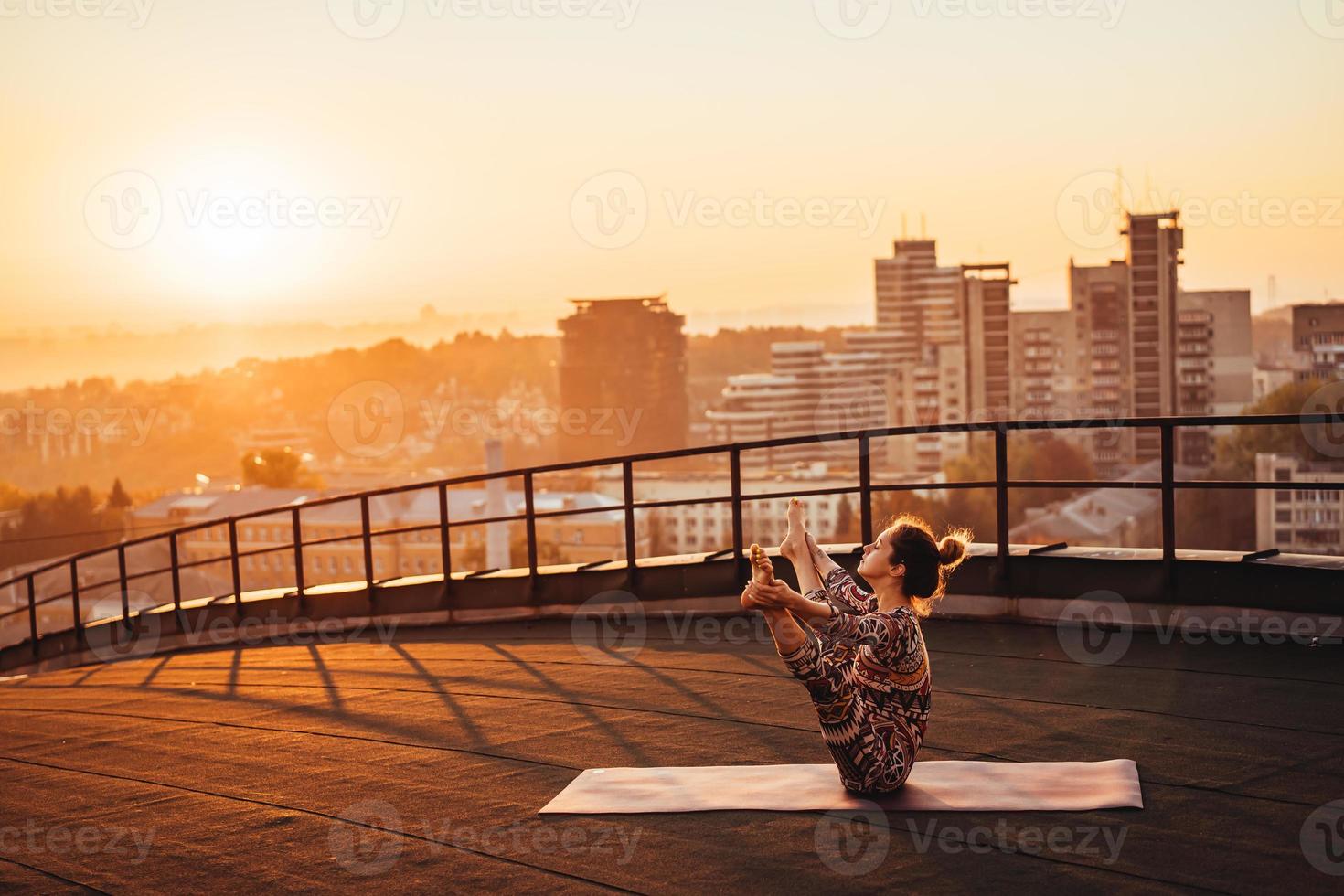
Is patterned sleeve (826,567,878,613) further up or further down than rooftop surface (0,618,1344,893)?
further up

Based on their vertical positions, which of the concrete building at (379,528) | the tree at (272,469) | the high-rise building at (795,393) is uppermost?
the high-rise building at (795,393)

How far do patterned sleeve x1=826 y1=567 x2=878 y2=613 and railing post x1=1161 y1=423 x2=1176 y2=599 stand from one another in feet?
9.82

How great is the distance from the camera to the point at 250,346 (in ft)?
479

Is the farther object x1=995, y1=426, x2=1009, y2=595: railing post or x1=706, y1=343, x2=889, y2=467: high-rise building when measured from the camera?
x1=706, y1=343, x2=889, y2=467: high-rise building

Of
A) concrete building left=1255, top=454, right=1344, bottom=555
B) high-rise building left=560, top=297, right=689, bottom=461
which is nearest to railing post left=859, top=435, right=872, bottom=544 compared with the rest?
concrete building left=1255, top=454, right=1344, bottom=555

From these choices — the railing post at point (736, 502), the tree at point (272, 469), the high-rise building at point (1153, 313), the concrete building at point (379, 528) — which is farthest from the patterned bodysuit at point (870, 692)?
the tree at point (272, 469)

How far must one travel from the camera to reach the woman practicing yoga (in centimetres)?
455

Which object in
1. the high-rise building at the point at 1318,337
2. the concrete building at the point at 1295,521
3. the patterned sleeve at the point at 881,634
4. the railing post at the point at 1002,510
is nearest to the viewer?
the patterned sleeve at the point at 881,634

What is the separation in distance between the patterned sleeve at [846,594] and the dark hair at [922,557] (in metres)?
0.17

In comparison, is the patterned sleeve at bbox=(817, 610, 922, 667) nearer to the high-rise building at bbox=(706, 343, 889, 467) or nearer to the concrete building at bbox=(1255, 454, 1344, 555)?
the concrete building at bbox=(1255, 454, 1344, 555)

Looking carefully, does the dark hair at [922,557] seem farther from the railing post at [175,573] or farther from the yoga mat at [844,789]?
the railing post at [175,573]

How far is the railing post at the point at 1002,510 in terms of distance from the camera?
7.77 metres

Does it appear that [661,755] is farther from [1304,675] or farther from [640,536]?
[640,536]

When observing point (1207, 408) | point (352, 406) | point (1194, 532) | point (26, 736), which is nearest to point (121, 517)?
point (352, 406)
